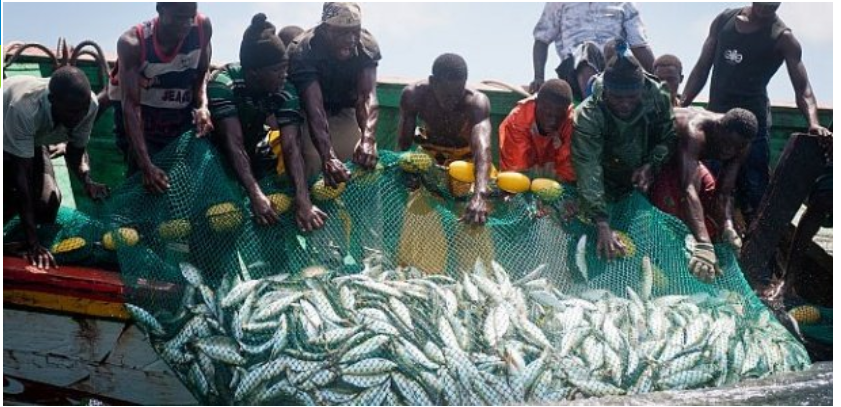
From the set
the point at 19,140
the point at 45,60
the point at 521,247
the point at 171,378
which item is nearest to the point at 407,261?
the point at 521,247

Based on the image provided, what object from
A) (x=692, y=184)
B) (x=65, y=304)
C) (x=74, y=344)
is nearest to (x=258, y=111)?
(x=65, y=304)

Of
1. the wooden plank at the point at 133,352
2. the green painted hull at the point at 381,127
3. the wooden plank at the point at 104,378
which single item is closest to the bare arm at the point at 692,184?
the green painted hull at the point at 381,127

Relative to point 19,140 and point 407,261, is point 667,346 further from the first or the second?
point 19,140

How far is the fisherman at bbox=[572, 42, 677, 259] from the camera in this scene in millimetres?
6305

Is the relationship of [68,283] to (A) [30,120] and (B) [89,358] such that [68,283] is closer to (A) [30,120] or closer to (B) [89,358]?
(B) [89,358]

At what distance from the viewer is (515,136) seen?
22.6ft

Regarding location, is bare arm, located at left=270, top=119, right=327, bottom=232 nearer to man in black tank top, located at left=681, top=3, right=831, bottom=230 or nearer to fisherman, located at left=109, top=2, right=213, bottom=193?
fisherman, located at left=109, top=2, right=213, bottom=193

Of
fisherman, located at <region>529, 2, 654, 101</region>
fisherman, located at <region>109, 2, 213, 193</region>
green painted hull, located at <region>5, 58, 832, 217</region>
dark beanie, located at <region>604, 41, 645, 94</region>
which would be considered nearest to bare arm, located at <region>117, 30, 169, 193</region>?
fisherman, located at <region>109, 2, 213, 193</region>

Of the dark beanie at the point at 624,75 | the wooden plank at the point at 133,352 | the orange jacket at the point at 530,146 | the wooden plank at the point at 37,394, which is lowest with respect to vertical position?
the wooden plank at the point at 37,394

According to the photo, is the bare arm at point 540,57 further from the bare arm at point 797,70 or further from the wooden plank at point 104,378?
the wooden plank at point 104,378

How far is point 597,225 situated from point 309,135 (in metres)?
2.00

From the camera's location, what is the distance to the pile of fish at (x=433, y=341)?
5328 millimetres

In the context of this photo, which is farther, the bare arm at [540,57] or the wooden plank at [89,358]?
the bare arm at [540,57]

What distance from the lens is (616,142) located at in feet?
21.5
